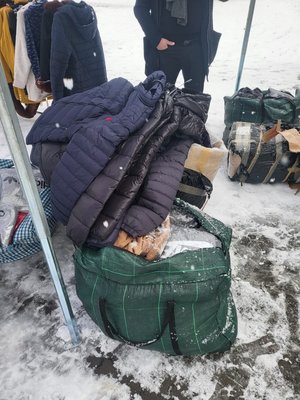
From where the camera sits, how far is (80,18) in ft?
9.62

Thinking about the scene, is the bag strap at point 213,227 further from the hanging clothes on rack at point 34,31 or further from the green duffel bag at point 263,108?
the hanging clothes on rack at point 34,31

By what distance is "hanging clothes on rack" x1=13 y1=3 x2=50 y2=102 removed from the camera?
3.18 meters

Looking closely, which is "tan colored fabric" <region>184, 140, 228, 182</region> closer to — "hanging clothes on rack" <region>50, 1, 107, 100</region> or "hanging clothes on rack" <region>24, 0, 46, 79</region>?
"hanging clothes on rack" <region>50, 1, 107, 100</region>

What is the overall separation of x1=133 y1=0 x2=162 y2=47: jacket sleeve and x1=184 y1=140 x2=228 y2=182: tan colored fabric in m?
1.50

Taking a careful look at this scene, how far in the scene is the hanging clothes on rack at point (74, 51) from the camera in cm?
284

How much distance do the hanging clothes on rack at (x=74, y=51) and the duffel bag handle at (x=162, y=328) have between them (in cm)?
222

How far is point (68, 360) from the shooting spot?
1831 mm

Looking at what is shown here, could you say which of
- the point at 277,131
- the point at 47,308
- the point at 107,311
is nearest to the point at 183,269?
the point at 107,311

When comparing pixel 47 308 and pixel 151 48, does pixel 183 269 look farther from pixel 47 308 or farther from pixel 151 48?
pixel 151 48

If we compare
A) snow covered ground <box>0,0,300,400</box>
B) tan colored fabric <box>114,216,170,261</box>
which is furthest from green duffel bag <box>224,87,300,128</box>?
tan colored fabric <box>114,216,170,261</box>

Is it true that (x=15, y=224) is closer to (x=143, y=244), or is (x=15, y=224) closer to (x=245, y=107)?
(x=143, y=244)

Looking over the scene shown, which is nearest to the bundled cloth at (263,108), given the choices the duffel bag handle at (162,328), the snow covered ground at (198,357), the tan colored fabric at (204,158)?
the snow covered ground at (198,357)

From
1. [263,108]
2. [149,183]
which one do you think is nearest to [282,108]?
[263,108]

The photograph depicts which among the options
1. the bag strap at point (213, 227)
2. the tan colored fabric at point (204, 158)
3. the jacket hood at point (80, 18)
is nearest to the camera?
the bag strap at point (213, 227)
